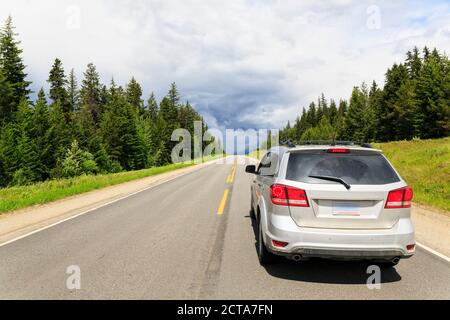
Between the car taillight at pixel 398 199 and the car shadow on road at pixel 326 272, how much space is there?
1.17 meters

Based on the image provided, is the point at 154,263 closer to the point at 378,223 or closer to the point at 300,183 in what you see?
the point at 300,183

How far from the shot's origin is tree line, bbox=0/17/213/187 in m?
36.7

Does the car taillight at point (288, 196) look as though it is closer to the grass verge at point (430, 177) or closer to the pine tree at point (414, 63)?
the grass verge at point (430, 177)

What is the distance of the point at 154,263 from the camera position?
209 inches

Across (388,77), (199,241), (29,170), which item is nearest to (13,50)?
(29,170)

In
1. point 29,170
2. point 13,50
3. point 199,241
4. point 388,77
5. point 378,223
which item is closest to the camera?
point 378,223

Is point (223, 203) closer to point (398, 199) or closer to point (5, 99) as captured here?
point (398, 199)

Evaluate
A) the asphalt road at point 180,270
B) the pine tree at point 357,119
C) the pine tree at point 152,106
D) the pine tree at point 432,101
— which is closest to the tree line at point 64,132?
the pine tree at point 152,106

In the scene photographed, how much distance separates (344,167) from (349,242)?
105cm

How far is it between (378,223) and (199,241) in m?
3.54

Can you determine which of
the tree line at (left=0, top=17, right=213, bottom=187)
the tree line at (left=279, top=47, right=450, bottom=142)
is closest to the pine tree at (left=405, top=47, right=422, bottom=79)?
the tree line at (left=279, top=47, right=450, bottom=142)

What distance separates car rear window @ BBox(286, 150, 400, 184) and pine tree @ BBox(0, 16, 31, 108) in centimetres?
4559

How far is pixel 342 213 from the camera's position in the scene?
4.39m

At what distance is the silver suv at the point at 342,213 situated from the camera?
Result: 4312 millimetres
